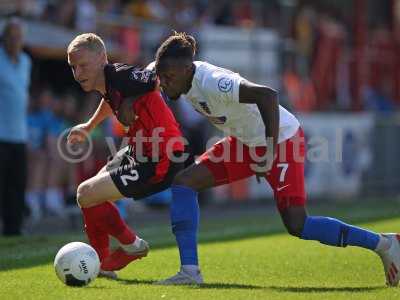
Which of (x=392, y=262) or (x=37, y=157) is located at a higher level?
(x=392, y=262)

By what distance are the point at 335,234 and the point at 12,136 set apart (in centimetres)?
602

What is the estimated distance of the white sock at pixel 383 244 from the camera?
7.66 metres

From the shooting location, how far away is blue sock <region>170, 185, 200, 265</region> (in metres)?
7.54

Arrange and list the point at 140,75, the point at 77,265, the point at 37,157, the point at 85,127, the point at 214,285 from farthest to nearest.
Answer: the point at 37,157 → the point at 85,127 → the point at 140,75 → the point at 214,285 → the point at 77,265

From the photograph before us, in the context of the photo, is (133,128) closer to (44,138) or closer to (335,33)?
(44,138)

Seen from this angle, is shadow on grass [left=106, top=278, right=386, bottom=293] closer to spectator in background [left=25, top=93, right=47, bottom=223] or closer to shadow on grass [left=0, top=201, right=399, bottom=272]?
shadow on grass [left=0, top=201, right=399, bottom=272]

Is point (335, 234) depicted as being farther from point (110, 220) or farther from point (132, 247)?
point (110, 220)

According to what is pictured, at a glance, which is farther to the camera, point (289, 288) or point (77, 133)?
point (77, 133)

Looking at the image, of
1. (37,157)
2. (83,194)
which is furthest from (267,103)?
(37,157)

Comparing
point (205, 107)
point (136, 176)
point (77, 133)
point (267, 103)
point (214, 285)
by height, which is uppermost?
point (267, 103)

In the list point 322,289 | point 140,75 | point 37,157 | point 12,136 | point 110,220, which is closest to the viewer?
point 322,289

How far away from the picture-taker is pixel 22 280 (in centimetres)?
807

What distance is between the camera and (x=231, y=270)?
8.78 metres

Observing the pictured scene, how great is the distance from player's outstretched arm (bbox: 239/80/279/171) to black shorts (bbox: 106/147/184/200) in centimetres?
98
